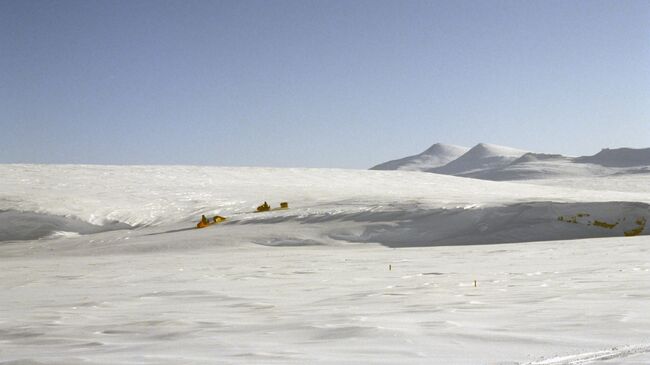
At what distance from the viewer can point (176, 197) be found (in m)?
16.2

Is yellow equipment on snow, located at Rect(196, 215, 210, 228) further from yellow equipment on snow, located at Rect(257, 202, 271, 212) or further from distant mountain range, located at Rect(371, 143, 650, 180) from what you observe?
distant mountain range, located at Rect(371, 143, 650, 180)

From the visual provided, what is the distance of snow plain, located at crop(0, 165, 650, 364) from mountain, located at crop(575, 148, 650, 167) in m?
58.9

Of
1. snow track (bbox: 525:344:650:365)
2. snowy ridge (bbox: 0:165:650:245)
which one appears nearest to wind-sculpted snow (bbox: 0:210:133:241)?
snowy ridge (bbox: 0:165:650:245)

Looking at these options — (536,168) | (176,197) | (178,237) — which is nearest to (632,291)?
(178,237)

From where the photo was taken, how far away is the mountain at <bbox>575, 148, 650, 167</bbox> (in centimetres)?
6769

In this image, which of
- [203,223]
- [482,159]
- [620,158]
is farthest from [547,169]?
[203,223]

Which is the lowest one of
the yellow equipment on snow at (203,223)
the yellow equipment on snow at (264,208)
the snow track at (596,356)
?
the snow track at (596,356)

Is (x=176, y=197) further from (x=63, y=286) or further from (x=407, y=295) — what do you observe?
(x=407, y=295)

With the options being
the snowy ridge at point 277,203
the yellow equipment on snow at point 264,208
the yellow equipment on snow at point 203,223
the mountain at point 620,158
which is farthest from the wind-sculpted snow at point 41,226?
the mountain at point 620,158

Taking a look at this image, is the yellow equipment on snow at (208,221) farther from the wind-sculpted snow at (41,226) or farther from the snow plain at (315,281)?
the wind-sculpted snow at (41,226)

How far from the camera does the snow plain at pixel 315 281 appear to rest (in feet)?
9.74

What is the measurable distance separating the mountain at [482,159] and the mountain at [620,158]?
2031cm

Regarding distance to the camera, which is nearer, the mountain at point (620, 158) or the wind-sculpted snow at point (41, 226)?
the wind-sculpted snow at point (41, 226)

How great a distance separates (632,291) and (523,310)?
1.07 m
